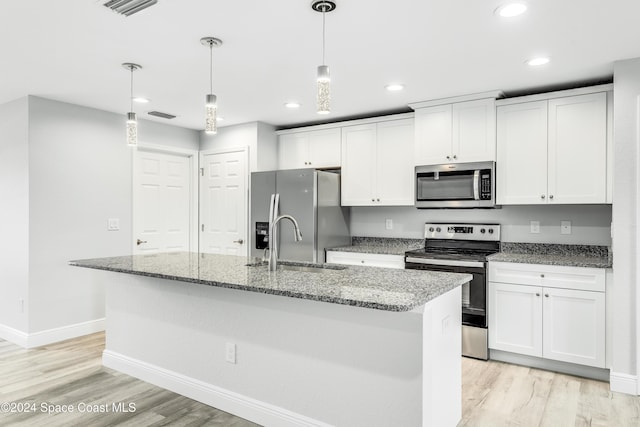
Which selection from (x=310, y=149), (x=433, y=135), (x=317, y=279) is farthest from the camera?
(x=310, y=149)

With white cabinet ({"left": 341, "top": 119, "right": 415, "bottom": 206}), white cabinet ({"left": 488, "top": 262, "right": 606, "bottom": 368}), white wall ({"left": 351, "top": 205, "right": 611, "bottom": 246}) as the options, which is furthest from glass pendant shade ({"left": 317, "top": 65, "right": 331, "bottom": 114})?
white wall ({"left": 351, "top": 205, "right": 611, "bottom": 246})

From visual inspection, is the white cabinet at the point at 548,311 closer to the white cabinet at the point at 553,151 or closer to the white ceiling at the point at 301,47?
the white cabinet at the point at 553,151

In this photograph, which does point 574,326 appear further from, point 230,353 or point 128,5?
point 128,5

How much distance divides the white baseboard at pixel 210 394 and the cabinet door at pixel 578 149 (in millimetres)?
2674

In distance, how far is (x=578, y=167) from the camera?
332cm

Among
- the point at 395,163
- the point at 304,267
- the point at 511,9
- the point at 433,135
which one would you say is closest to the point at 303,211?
the point at 395,163

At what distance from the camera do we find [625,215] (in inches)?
112

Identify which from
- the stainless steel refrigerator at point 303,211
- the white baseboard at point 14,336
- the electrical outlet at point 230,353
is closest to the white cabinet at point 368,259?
the stainless steel refrigerator at point 303,211

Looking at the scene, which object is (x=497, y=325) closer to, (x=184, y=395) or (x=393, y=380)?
(x=393, y=380)

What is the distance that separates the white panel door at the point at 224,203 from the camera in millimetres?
4984

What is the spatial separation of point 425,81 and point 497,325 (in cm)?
210

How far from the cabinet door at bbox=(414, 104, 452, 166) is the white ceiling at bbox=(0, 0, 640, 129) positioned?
177 mm

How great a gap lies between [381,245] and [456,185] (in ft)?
3.84

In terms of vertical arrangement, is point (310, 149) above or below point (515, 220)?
above
